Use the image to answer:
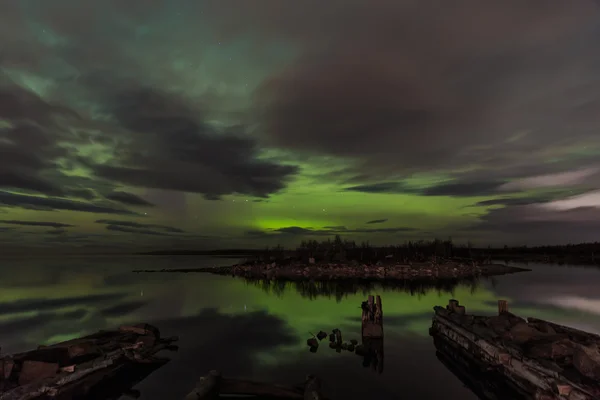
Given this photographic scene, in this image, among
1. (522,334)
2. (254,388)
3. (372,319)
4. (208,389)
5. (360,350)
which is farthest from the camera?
(372,319)

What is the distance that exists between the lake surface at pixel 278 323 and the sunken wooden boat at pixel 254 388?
1874mm

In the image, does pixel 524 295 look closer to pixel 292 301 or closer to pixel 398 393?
pixel 292 301

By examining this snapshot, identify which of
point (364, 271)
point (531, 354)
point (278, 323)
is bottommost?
point (278, 323)

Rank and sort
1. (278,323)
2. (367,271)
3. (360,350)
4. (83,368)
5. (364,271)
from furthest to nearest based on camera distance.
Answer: (364,271) < (367,271) < (278,323) < (360,350) < (83,368)

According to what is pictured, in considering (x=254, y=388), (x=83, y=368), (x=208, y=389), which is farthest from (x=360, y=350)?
(x=83, y=368)

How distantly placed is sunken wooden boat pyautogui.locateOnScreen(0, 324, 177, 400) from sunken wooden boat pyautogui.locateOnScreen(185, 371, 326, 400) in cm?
531

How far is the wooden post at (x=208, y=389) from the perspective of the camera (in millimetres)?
15266

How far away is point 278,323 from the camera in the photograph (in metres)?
38.2

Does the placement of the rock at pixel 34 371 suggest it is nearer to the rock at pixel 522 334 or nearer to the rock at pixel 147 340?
the rock at pixel 147 340

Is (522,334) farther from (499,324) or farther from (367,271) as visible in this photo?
(367,271)

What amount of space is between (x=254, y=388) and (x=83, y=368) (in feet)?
28.3

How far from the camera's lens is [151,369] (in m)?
22.3

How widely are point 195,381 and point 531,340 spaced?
1896cm

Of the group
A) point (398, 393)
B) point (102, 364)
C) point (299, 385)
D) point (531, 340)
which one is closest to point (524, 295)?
point (531, 340)
